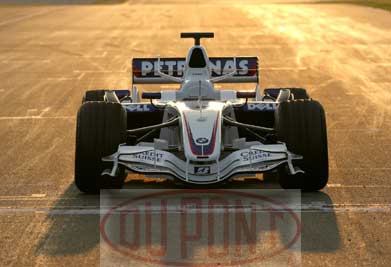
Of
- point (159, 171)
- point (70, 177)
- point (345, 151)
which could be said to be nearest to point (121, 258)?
point (159, 171)

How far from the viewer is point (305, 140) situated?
953 cm

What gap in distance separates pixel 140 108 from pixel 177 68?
2463 millimetres

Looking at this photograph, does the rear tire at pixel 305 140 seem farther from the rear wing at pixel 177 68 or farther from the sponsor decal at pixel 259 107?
the rear wing at pixel 177 68

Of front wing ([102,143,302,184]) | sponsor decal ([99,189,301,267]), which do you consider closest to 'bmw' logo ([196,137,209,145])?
front wing ([102,143,302,184])

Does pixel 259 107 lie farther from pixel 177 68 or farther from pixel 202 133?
pixel 177 68

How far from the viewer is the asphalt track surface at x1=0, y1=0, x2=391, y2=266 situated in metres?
8.17

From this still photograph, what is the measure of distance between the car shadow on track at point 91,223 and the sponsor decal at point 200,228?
0.10 meters

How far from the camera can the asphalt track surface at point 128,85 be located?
8.17 meters

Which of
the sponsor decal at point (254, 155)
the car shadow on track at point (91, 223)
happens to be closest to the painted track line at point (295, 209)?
the car shadow on track at point (91, 223)

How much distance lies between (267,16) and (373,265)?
40804mm

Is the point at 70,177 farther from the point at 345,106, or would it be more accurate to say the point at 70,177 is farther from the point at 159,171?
the point at 345,106

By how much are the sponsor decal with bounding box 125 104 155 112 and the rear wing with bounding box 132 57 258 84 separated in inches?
84.3

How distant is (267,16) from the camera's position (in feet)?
155

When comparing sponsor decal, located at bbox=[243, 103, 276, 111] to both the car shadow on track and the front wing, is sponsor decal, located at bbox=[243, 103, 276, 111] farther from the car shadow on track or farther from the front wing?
the front wing
